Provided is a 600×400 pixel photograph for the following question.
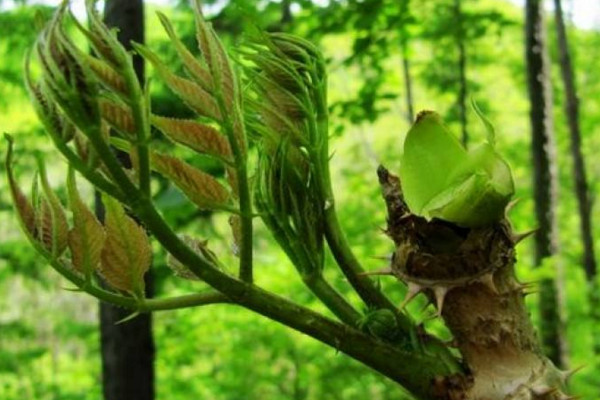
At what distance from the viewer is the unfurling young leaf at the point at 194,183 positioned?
0.79 metres

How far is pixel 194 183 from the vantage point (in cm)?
80

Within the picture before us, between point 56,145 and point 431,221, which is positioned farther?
point 431,221

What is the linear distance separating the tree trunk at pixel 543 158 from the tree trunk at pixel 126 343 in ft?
13.7

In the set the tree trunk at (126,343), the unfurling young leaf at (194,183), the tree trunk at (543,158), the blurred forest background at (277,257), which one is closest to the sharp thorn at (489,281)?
the unfurling young leaf at (194,183)

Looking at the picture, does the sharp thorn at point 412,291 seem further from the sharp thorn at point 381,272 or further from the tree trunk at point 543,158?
the tree trunk at point 543,158

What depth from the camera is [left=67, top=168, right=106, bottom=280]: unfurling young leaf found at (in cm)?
77

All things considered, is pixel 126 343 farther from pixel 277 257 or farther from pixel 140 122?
pixel 277 257

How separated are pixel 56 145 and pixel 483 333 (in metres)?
0.44

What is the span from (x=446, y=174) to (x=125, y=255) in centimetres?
30

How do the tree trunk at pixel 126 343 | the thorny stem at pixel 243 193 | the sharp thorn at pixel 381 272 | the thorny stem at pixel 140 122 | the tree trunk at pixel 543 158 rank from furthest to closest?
the tree trunk at pixel 543 158 < the tree trunk at pixel 126 343 < the sharp thorn at pixel 381 272 < the thorny stem at pixel 243 193 < the thorny stem at pixel 140 122

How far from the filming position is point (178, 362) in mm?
6133

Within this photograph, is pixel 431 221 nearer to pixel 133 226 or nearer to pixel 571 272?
pixel 133 226

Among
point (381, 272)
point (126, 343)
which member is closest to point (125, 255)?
point (381, 272)

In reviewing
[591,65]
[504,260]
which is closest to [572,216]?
[591,65]
